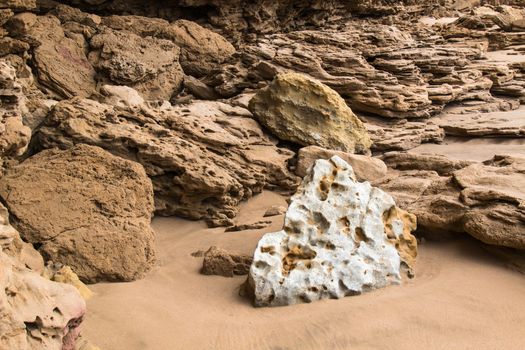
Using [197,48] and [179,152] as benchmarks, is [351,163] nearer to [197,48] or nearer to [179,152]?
[179,152]

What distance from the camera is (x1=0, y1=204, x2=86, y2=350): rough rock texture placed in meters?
2.39

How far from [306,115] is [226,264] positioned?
2.98 meters

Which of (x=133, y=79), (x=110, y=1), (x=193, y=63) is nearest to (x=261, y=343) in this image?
(x=133, y=79)

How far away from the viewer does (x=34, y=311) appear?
8.46 ft

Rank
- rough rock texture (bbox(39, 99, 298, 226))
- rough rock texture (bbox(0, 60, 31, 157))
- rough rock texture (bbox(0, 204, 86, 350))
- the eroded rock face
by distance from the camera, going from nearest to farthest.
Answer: rough rock texture (bbox(0, 204, 86, 350)) → the eroded rock face → rough rock texture (bbox(0, 60, 31, 157)) → rough rock texture (bbox(39, 99, 298, 226))

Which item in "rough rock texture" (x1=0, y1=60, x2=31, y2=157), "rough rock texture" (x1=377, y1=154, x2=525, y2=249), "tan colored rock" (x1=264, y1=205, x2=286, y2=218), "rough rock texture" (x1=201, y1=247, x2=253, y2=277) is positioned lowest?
"tan colored rock" (x1=264, y1=205, x2=286, y2=218)

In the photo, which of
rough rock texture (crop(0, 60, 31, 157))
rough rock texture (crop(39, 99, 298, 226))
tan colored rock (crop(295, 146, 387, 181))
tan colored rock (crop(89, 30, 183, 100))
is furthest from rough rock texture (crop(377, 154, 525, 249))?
tan colored rock (crop(89, 30, 183, 100))

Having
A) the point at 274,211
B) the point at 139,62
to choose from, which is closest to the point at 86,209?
the point at 274,211

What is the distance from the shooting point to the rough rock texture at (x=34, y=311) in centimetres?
239

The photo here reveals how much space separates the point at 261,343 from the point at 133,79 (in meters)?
5.41

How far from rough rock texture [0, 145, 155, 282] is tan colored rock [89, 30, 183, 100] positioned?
310 cm

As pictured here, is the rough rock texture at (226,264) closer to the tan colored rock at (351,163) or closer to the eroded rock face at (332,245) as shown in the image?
the eroded rock face at (332,245)

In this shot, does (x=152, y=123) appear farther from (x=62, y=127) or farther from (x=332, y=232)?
(x=332, y=232)

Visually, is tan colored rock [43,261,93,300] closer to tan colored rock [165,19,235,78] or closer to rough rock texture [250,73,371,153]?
rough rock texture [250,73,371,153]
